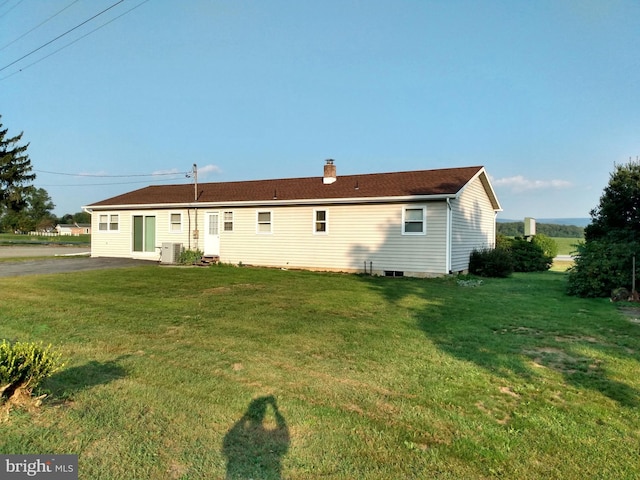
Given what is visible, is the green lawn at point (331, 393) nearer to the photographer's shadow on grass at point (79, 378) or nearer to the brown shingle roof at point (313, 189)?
the photographer's shadow on grass at point (79, 378)

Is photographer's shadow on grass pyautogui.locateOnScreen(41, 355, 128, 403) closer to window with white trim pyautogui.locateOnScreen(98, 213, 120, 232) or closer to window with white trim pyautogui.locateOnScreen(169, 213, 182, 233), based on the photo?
window with white trim pyautogui.locateOnScreen(169, 213, 182, 233)

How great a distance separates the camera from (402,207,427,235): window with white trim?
1541cm

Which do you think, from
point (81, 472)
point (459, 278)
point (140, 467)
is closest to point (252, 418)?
point (140, 467)

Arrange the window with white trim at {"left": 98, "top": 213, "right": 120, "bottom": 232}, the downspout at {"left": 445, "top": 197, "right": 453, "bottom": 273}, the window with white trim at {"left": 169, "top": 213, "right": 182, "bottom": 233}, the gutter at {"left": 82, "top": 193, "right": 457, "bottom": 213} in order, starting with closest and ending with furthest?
1. the downspout at {"left": 445, "top": 197, "right": 453, "bottom": 273}
2. the gutter at {"left": 82, "top": 193, "right": 457, "bottom": 213}
3. the window with white trim at {"left": 169, "top": 213, "right": 182, "bottom": 233}
4. the window with white trim at {"left": 98, "top": 213, "right": 120, "bottom": 232}

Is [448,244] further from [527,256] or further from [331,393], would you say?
[331,393]

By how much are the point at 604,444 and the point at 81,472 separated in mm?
3678

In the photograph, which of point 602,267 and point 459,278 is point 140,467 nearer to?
point 602,267

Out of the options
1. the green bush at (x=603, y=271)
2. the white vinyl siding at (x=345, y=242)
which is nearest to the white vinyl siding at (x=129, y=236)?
the white vinyl siding at (x=345, y=242)

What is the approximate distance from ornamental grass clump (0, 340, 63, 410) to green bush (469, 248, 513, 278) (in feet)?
53.3

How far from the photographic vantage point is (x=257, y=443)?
3.12 metres

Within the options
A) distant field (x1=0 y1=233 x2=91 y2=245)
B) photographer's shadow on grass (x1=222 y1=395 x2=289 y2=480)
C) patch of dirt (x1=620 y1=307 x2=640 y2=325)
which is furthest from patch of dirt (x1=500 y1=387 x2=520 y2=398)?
distant field (x1=0 y1=233 x2=91 y2=245)

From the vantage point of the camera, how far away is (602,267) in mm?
11102

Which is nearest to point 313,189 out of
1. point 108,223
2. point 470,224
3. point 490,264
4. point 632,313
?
point 470,224

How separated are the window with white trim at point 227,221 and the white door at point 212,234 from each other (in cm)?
32
